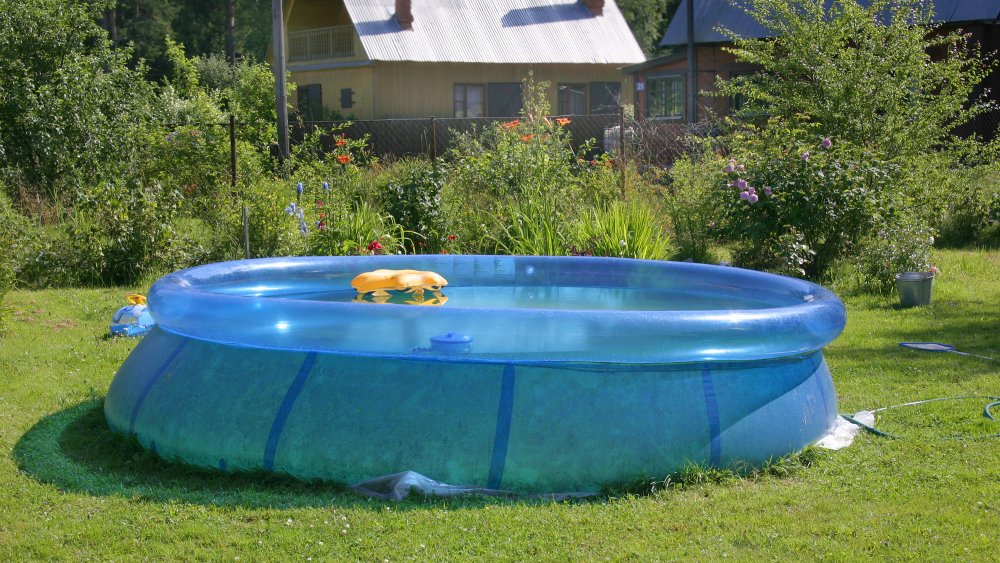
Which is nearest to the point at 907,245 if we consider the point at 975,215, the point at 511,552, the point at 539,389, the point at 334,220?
the point at 975,215

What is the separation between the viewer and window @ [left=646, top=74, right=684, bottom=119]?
31047 mm

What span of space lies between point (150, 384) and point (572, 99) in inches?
1196

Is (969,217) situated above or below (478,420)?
above

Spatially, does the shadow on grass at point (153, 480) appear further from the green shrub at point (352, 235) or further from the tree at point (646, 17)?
the tree at point (646, 17)

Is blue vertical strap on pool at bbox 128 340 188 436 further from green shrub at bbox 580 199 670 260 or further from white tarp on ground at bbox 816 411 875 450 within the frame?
green shrub at bbox 580 199 670 260

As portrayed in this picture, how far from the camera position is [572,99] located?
114ft

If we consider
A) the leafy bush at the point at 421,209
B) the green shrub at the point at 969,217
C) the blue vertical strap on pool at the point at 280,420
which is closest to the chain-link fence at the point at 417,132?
the green shrub at the point at 969,217

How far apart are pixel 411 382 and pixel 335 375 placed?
0.38 metres

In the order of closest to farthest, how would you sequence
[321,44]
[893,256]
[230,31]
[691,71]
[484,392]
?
[484,392] < [893,256] < [691,71] < [321,44] < [230,31]

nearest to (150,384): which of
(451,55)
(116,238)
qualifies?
(116,238)

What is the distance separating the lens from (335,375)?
4.84 m

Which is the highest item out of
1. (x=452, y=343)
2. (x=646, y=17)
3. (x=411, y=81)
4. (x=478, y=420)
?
(x=646, y=17)

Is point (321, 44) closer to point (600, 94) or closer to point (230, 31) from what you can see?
point (600, 94)

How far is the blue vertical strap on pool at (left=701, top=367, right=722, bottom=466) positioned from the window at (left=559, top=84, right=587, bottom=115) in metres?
30.1
